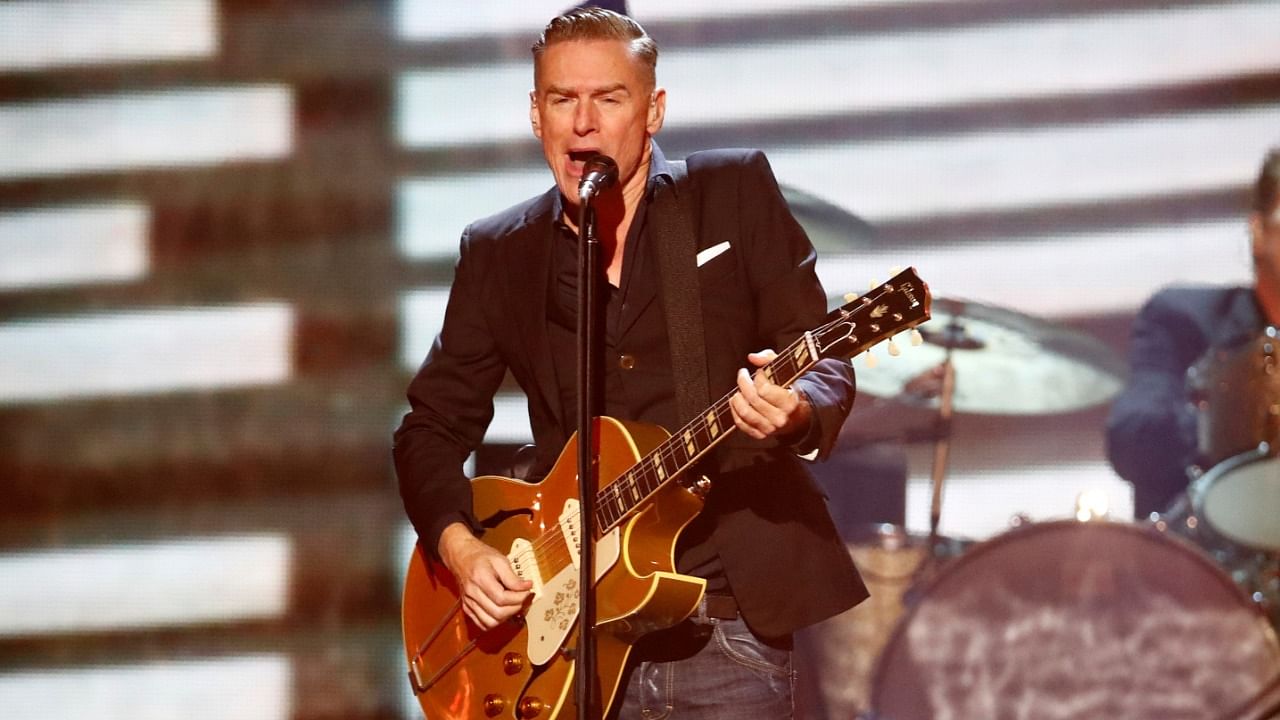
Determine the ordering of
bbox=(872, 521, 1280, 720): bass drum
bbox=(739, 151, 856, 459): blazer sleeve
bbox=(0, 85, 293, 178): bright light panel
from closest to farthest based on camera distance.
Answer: bbox=(739, 151, 856, 459): blazer sleeve
bbox=(872, 521, 1280, 720): bass drum
bbox=(0, 85, 293, 178): bright light panel

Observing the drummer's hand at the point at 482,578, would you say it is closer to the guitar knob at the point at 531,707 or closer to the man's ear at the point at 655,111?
the guitar knob at the point at 531,707

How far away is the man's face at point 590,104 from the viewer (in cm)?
222

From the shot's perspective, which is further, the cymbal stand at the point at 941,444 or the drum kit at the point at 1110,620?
the cymbal stand at the point at 941,444

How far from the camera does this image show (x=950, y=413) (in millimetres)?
3570

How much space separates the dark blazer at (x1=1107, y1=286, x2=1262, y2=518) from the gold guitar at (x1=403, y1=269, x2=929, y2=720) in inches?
69.9

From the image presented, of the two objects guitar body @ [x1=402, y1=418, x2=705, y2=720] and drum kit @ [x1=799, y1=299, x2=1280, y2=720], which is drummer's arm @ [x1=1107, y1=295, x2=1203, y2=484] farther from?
guitar body @ [x1=402, y1=418, x2=705, y2=720]

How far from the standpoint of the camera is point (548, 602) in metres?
2.26

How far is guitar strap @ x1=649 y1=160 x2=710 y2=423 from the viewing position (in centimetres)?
219

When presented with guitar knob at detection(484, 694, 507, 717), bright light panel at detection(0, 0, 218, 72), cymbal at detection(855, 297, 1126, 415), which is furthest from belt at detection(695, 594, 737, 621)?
bright light panel at detection(0, 0, 218, 72)

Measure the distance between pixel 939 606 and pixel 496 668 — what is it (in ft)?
3.71

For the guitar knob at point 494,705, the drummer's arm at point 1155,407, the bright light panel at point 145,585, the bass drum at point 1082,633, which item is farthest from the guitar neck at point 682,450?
the bright light panel at point 145,585

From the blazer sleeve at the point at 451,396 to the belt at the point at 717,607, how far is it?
50 cm

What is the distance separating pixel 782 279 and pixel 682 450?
0.33 m

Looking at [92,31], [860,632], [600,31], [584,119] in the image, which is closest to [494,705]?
[584,119]
